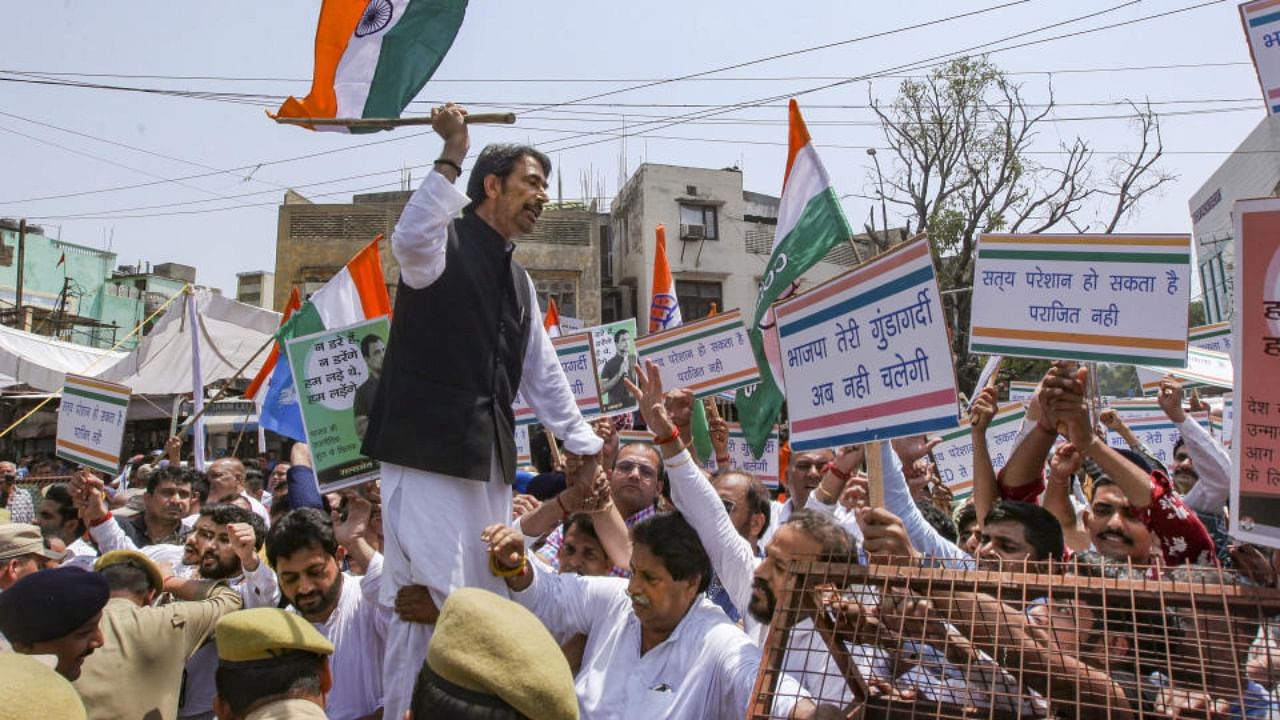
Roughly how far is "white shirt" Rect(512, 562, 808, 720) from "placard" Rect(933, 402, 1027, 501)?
4.21 m

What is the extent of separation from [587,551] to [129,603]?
1.85 meters

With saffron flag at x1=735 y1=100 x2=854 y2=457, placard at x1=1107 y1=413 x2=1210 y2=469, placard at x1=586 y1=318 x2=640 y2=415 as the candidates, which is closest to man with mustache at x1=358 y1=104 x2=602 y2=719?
saffron flag at x1=735 y1=100 x2=854 y2=457

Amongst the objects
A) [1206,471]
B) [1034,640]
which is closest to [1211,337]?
[1206,471]

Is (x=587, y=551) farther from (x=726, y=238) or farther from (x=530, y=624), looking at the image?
(x=726, y=238)

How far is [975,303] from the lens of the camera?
16.1 ft

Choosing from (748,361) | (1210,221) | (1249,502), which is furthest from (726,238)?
(1249,502)

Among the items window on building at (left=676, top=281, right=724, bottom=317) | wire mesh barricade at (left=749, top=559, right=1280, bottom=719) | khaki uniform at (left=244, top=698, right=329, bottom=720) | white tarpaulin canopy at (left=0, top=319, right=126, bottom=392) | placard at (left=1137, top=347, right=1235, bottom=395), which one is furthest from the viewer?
window on building at (left=676, top=281, right=724, bottom=317)

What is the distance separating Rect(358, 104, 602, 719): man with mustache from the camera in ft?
10.1

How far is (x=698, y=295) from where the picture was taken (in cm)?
3512

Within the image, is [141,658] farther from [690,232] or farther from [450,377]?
[690,232]

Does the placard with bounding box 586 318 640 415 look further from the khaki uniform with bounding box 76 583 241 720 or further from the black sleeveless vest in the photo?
the black sleeveless vest

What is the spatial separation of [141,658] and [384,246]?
1106 inches

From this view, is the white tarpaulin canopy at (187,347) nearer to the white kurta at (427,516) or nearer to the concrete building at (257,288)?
the white kurta at (427,516)

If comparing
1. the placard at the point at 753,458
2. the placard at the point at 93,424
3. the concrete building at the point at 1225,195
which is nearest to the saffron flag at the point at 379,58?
the placard at the point at 753,458
